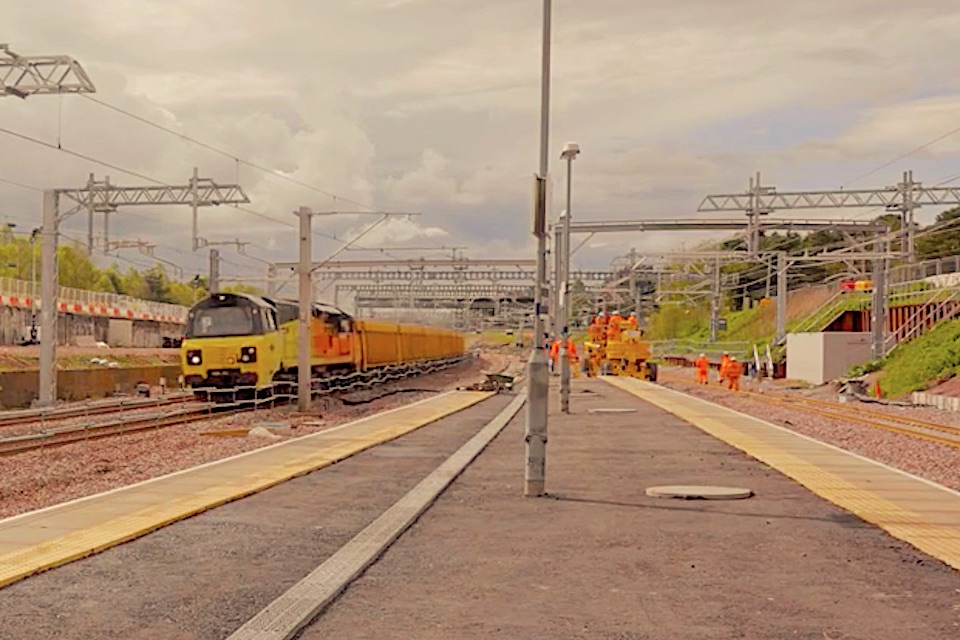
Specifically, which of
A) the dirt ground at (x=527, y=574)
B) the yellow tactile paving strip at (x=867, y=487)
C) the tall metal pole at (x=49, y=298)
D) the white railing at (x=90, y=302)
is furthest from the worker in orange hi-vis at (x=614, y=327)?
the dirt ground at (x=527, y=574)

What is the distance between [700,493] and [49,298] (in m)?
24.4

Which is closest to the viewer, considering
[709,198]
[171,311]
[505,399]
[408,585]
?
[408,585]

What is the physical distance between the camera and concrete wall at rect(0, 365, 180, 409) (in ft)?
123

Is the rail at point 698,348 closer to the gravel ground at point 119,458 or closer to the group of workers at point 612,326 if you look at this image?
the group of workers at point 612,326

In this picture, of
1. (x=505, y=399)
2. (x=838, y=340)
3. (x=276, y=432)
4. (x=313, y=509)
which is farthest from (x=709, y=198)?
(x=313, y=509)

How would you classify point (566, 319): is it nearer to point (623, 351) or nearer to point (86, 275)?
point (623, 351)

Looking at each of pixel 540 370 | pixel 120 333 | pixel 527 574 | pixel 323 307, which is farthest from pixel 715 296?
pixel 527 574

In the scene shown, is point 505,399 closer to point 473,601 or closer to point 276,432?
point 276,432

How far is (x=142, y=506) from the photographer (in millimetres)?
11633

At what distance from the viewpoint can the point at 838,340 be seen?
188ft

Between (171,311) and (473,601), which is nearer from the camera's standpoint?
(473,601)

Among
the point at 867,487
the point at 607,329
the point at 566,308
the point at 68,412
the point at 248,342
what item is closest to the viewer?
the point at 867,487

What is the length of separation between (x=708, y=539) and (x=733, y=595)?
228 cm

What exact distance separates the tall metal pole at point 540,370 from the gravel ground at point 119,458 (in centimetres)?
685
